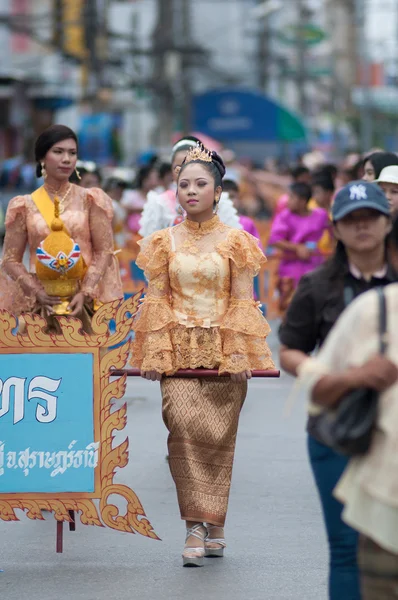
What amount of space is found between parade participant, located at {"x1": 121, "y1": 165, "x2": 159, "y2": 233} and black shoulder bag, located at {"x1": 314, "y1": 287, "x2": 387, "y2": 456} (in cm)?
1218

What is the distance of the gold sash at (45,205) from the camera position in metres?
7.73

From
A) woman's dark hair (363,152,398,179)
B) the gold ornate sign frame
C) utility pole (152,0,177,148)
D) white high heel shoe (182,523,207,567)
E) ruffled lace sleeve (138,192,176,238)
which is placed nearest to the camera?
the gold ornate sign frame

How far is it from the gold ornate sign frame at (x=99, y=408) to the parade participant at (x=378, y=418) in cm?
247

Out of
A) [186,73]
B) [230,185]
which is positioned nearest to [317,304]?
[230,185]

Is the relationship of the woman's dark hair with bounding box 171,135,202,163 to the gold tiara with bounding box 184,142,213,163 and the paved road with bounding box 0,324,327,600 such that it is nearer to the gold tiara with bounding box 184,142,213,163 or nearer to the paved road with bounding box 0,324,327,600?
the gold tiara with bounding box 184,142,213,163

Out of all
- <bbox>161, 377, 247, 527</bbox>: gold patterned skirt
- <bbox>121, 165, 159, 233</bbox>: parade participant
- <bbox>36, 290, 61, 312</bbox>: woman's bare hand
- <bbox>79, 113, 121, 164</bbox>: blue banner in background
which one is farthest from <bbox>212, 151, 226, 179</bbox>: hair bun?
<bbox>79, 113, 121, 164</bbox>: blue banner in background

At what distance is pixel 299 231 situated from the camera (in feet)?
48.6

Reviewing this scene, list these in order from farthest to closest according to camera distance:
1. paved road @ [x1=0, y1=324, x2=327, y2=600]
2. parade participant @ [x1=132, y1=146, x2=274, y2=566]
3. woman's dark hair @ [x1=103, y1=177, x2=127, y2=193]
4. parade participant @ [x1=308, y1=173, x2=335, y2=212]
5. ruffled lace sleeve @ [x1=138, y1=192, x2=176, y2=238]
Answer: woman's dark hair @ [x1=103, y1=177, x2=127, y2=193], parade participant @ [x1=308, y1=173, x2=335, y2=212], ruffled lace sleeve @ [x1=138, y1=192, x2=176, y2=238], parade participant @ [x1=132, y1=146, x2=274, y2=566], paved road @ [x1=0, y1=324, x2=327, y2=600]

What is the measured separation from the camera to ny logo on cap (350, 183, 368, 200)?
4.74m

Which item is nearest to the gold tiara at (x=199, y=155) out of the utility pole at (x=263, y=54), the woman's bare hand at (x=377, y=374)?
the woman's bare hand at (x=377, y=374)

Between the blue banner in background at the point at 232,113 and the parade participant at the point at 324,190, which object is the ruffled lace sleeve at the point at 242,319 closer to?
the parade participant at the point at 324,190

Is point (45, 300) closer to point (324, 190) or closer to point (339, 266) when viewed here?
point (339, 266)

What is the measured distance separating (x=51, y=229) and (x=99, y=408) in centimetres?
141

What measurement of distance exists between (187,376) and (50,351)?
2.30ft
